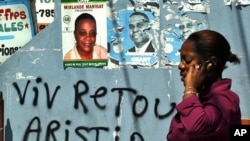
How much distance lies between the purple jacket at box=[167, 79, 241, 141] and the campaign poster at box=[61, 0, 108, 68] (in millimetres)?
2602

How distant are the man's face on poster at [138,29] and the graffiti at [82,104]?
1.62ft

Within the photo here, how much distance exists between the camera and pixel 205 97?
A: 3.15m

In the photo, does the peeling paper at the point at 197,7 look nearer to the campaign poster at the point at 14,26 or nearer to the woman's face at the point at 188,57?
the campaign poster at the point at 14,26

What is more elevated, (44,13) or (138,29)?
(44,13)

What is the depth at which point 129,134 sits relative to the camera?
5582 millimetres

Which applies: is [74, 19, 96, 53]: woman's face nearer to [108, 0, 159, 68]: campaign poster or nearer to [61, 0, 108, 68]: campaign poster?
[61, 0, 108, 68]: campaign poster

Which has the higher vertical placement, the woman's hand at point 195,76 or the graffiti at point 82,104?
the woman's hand at point 195,76

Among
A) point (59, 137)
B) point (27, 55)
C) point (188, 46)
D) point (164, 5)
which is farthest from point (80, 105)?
point (188, 46)

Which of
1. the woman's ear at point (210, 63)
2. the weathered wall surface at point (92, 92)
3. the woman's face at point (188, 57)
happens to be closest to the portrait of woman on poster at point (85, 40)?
the weathered wall surface at point (92, 92)

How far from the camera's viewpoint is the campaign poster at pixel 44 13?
6.07 m

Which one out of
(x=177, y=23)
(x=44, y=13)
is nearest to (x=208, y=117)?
(x=177, y=23)

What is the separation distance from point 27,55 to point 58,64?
350 mm

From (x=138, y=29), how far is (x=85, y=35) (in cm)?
56

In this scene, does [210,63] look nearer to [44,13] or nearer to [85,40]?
[85,40]
